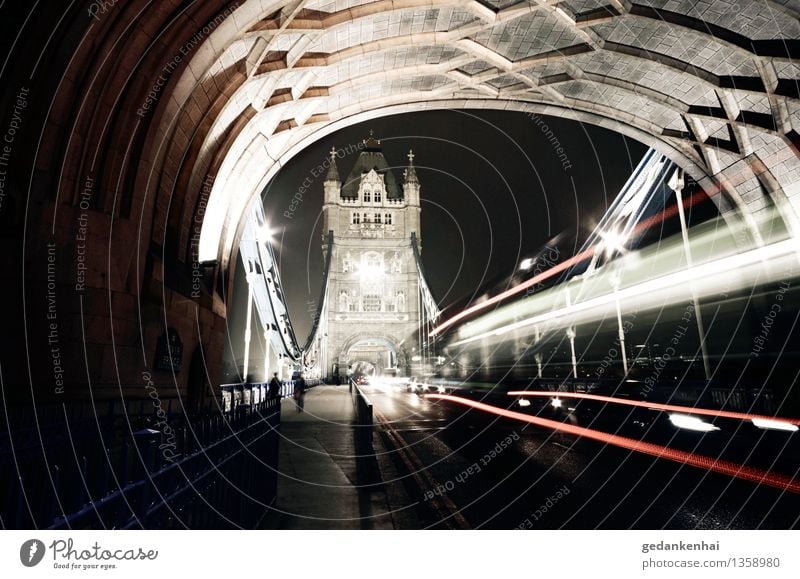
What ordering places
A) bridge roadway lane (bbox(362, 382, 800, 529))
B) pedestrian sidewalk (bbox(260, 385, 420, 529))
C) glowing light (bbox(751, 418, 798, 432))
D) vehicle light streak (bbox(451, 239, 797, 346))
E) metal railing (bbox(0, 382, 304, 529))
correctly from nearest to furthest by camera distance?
metal railing (bbox(0, 382, 304, 529)) → pedestrian sidewalk (bbox(260, 385, 420, 529)) → bridge roadway lane (bbox(362, 382, 800, 529)) → glowing light (bbox(751, 418, 798, 432)) → vehicle light streak (bbox(451, 239, 797, 346))

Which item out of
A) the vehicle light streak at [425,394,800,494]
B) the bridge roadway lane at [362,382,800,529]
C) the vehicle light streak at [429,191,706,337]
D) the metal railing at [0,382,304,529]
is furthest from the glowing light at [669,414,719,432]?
the vehicle light streak at [429,191,706,337]

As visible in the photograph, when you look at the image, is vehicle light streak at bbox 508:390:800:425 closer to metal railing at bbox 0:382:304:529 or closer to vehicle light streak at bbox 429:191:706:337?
vehicle light streak at bbox 429:191:706:337

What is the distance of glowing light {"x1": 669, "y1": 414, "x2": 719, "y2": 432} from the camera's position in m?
7.25

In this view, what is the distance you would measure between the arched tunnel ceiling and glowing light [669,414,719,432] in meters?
9.06

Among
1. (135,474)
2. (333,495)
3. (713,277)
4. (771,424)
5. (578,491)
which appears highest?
(713,277)

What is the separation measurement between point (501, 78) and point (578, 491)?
42.7ft

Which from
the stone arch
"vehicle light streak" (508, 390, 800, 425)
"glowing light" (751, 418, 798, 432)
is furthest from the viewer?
"vehicle light streak" (508, 390, 800, 425)

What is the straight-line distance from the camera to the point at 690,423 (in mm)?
7602

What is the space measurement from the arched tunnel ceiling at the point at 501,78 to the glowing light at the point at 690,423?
9.06 metres

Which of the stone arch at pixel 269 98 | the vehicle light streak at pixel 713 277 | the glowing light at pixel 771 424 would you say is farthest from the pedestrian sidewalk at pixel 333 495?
the vehicle light streak at pixel 713 277

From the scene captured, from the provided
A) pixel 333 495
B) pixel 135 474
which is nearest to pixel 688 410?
pixel 333 495

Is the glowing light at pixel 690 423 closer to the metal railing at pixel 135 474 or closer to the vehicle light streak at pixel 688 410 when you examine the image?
the vehicle light streak at pixel 688 410

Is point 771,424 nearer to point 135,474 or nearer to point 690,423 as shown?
point 690,423

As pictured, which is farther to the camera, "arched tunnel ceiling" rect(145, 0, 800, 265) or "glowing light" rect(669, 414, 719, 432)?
"arched tunnel ceiling" rect(145, 0, 800, 265)
